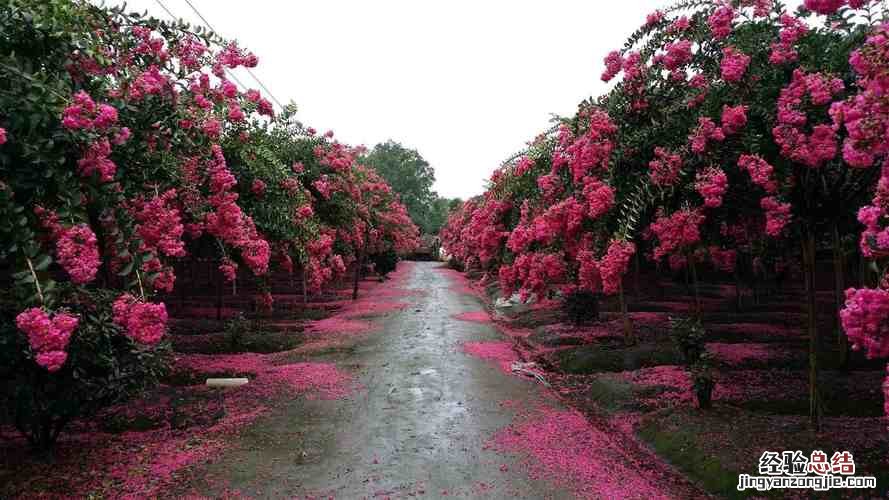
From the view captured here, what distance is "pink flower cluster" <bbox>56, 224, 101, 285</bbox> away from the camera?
3.99 meters

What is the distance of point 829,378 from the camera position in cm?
804

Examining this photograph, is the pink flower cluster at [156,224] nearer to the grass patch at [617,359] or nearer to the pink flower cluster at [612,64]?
the pink flower cluster at [612,64]

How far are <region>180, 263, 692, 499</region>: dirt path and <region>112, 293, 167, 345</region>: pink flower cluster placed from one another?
165cm

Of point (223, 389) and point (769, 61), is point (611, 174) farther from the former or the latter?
point (223, 389)

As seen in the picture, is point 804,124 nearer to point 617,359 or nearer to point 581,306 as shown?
point 617,359

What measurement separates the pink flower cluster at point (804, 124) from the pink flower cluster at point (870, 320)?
7.79 ft

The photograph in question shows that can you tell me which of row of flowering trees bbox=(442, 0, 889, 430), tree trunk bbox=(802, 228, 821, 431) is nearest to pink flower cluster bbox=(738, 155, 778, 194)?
row of flowering trees bbox=(442, 0, 889, 430)

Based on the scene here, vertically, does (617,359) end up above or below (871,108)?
below

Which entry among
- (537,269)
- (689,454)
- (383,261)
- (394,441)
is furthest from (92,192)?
(383,261)

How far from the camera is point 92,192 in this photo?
4523 mm

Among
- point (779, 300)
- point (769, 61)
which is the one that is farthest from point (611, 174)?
point (779, 300)

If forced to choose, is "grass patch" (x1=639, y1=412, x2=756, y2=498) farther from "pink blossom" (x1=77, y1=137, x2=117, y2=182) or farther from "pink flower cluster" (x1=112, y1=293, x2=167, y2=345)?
"pink blossom" (x1=77, y1=137, x2=117, y2=182)

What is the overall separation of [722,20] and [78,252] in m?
6.36

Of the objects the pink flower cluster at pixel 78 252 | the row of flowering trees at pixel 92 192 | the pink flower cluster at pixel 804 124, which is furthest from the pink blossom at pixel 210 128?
the pink flower cluster at pixel 804 124
